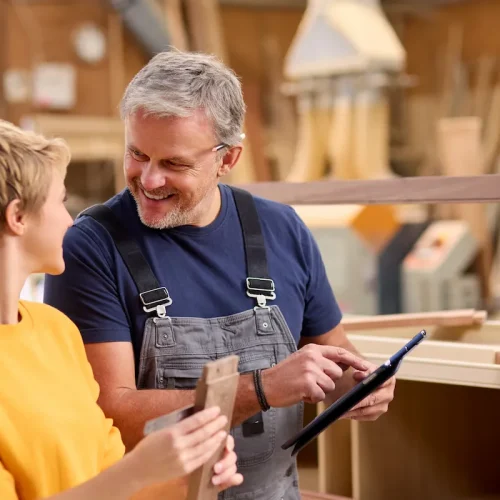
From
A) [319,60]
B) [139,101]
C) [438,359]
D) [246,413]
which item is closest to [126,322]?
[246,413]

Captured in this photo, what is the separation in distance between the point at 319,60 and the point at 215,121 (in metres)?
6.22

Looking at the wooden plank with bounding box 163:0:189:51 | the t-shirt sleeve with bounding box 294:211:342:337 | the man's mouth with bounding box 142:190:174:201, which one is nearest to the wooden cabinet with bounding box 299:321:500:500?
the t-shirt sleeve with bounding box 294:211:342:337

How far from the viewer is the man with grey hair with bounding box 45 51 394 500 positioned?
1861 mm

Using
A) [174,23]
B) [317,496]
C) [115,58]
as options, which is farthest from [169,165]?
[115,58]

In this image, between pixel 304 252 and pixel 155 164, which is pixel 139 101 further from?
pixel 304 252

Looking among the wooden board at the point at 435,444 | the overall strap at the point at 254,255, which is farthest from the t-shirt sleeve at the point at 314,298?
the wooden board at the point at 435,444

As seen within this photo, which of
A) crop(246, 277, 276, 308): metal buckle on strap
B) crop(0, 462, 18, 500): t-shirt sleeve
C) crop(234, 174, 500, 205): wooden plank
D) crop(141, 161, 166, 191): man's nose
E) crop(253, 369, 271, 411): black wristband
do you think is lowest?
crop(253, 369, 271, 411): black wristband

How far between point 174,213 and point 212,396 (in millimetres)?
777

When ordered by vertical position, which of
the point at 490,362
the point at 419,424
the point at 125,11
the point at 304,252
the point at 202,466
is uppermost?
the point at 125,11

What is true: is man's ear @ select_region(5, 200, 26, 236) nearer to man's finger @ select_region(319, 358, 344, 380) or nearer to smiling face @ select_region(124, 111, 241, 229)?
smiling face @ select_region(124, 111, 241, 229)

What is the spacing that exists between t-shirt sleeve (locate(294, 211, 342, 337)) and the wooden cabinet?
16cm

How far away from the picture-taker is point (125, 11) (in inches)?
354

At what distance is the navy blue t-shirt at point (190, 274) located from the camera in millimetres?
1896

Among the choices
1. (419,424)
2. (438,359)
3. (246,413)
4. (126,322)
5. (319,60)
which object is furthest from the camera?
(319,60)
